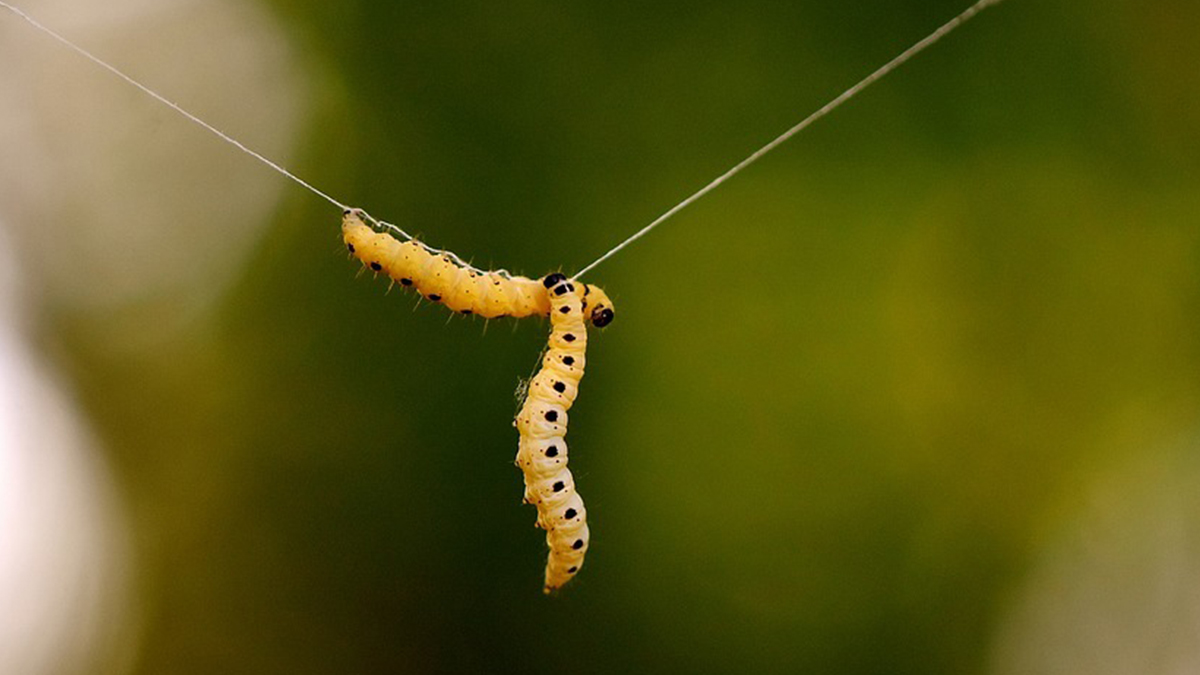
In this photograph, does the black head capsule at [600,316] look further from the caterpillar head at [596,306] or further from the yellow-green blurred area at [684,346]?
the yellow-green blurred area at [684,346]

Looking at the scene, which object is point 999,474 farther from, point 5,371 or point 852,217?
point 5,371

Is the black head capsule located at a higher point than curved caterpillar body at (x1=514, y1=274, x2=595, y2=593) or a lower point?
higher

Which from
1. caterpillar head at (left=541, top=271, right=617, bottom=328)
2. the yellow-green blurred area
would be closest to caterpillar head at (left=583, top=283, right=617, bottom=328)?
caterpillar head at (left=541, top=271, right=617, bottom=328)

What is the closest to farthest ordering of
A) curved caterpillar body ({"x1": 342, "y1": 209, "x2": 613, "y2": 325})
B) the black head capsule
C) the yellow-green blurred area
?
curved caterpillar body ({"x1": 342, "y1": 209, "x2": 613, "y2": 325}), the black head capsule, the yellow-green blurred area

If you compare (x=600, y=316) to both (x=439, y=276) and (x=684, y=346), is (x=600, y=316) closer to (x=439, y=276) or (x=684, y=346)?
(x=439, y=276)

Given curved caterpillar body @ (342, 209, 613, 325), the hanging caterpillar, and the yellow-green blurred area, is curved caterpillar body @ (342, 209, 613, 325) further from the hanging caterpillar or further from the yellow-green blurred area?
the yellow-green blurred area

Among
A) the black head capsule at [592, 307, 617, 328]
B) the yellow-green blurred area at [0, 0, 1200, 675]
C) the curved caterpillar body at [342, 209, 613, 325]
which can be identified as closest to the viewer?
the curved caterpillar body at [342, 209, 613, 325]
